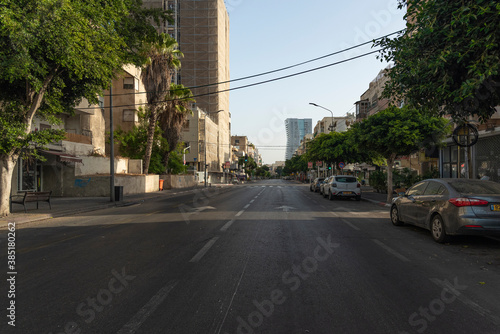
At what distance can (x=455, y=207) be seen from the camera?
718 centimetres

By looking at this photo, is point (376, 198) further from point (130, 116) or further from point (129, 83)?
point (129, 83)

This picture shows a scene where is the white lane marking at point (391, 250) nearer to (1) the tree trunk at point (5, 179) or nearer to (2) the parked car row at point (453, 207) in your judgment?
(2) the parked car row at point (453, 207)

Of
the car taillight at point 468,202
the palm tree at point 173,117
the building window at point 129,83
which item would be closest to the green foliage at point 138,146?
the palm tree at point 173,117

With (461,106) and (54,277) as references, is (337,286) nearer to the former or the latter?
(54,277)

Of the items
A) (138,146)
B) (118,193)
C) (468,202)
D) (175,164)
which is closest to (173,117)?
(138,146)

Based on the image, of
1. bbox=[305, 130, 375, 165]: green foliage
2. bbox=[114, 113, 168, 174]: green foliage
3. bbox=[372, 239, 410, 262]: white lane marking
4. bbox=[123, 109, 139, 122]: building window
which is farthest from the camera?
bbox=[123, 109, 139, 122]: building window

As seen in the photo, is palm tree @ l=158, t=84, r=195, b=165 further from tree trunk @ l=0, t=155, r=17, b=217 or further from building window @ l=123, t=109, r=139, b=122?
tree trunk @ l=0, t=155, r=17, b=217

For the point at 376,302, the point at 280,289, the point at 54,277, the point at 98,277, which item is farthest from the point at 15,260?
the point at 376,302

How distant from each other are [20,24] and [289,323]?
1116 centimetres

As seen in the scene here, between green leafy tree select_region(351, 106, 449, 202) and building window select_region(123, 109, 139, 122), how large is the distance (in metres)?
30.2

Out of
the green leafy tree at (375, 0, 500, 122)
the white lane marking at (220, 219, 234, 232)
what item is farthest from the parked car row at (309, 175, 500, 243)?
the white lane marking at (220, 219, 234, 232)

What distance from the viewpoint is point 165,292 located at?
4273 mm

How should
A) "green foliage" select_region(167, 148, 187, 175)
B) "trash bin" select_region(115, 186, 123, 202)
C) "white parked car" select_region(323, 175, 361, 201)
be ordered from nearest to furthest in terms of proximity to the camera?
"trash bin" select_region(115, 186, 123, 202) < "white parked car" select_region(323, 175, 361, 201) < "green foliage" select_region(167, 148, 187, 175)

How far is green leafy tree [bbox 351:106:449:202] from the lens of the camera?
1691 centimetres
